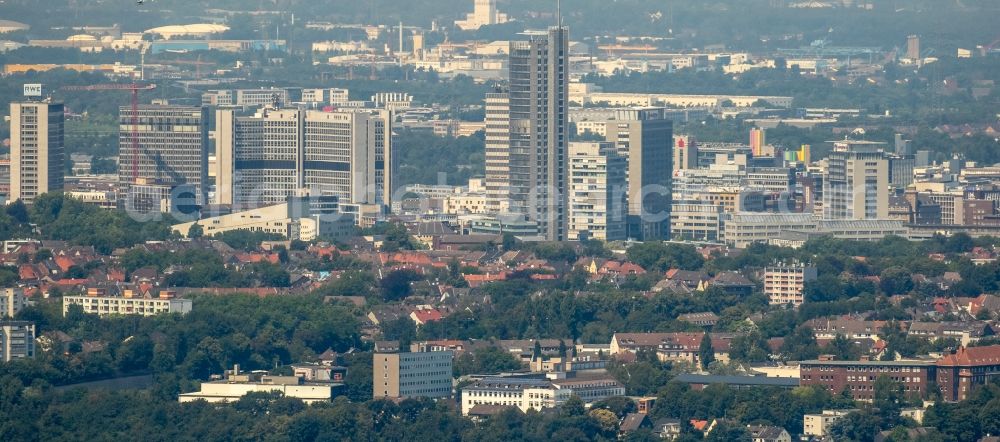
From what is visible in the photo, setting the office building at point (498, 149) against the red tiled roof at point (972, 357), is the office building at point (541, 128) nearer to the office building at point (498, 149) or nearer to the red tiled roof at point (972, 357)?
the office building at point (498, 149)

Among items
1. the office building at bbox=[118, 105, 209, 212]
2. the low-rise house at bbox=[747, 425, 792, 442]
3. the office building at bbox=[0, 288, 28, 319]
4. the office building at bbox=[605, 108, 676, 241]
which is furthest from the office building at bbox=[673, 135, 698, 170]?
the low-rise house at bbox=[747, 425, 792, 442]

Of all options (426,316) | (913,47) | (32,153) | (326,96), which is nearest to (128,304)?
(426,316)

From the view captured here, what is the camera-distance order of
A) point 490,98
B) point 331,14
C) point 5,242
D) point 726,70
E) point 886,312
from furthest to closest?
point 331,14 < point 726,70 < point 490,98 < point 5,242 < point 886,312

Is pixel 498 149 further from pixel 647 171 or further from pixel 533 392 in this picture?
pixel 533 392

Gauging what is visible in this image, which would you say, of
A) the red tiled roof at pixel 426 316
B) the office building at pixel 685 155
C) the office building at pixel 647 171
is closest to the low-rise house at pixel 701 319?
the red tiled roof at pixel 426 316

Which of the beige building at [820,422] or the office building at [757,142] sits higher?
the office building at [757,142]

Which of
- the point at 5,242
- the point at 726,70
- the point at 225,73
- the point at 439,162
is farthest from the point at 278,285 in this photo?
the point at 726,70

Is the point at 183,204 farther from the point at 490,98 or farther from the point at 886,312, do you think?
the point at 886,312
